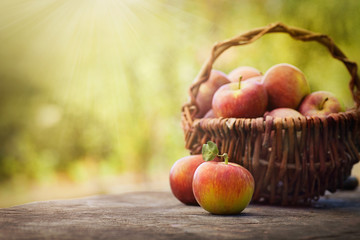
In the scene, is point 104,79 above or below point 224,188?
above

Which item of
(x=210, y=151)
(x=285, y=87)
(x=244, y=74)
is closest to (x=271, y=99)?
(x=285, y=87)

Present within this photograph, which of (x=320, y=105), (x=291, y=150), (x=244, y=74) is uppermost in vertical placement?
(x=244, y=74)

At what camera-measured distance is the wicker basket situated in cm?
87

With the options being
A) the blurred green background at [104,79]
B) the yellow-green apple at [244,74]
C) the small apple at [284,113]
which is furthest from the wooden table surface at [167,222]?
the blurred green background at [104,79]

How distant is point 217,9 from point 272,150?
2161 millimetres

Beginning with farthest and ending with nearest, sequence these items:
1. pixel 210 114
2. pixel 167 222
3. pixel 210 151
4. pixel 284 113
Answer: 1. pixel 210 114
2. pixel 284 113
3. pixel 210 151
4. pixel 167 222

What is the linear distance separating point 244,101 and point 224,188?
254 mm

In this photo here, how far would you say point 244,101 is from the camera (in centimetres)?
94

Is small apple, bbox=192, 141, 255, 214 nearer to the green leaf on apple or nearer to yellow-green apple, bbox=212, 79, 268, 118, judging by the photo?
the green leaf on apple

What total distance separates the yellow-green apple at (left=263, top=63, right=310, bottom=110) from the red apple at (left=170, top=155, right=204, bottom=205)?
0.26 metres

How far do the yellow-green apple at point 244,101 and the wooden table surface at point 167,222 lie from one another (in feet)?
0.74

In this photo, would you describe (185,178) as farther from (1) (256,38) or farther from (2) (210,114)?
(1) (256,38)

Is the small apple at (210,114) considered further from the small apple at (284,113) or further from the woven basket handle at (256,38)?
the small apple at (284,113)

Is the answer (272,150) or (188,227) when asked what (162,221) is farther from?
(272,150)
